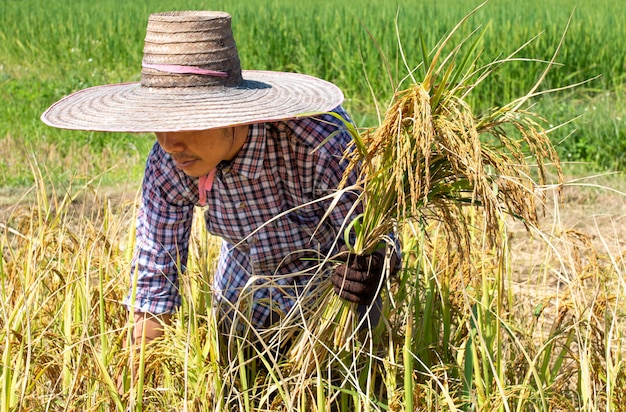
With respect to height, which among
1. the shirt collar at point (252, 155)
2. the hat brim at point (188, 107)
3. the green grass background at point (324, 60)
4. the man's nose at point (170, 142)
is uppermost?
the hat brim at point (188, 107)

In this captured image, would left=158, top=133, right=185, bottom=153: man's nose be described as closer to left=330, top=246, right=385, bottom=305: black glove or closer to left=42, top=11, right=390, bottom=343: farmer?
left=42, top=11, right=390, bottom=343: farmer

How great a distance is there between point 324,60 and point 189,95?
5717 mm

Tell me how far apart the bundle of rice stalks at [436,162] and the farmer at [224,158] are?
0.09 metres

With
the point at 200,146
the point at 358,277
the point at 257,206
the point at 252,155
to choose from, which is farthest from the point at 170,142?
the point at 358,277

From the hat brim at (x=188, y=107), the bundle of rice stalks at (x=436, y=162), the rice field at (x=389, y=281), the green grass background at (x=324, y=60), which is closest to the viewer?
the bundle of rice stalks at (x=436, y=162)

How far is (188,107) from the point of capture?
184cm

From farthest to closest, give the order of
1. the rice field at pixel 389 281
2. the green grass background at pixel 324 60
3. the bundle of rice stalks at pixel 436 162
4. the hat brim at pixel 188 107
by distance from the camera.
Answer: the green grass background at pixel 324 60, the rice field at pixel 389 281, the hat brim at pixel 188 107, the bundle of rice stalks at pixel 436 162

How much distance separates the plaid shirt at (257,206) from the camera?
2.00 m

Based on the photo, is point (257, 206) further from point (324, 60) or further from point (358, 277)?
point (324, 60)

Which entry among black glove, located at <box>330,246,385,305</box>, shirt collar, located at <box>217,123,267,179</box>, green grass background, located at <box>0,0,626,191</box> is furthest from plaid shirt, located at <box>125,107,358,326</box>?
green grass background, located at <box>0,0,626,191</box>

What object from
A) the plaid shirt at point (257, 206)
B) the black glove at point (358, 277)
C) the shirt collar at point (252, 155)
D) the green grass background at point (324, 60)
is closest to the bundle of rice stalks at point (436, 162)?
the black glove at point (358, 277)

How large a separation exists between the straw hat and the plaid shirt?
0.10 metres

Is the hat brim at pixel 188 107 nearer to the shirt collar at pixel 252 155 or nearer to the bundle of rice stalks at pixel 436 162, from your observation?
the shirt collar at pixel 252 155

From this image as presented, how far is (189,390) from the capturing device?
2.05 metres
